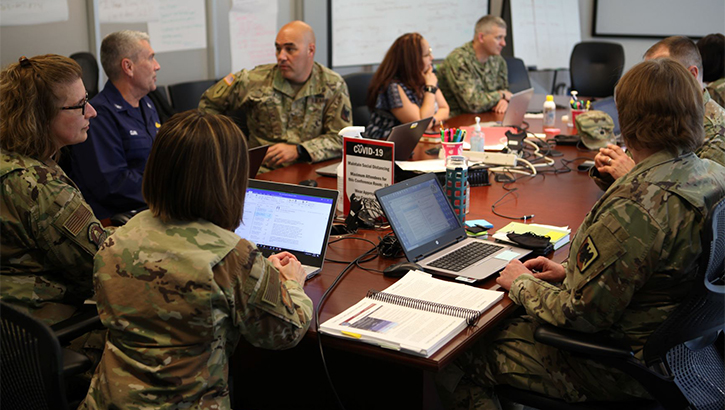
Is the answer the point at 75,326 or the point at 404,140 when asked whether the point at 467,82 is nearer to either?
the point at 404,140

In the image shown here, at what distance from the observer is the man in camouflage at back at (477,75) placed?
4980mm

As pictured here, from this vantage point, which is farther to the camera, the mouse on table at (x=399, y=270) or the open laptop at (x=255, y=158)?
the open laptop at (x=255, y=158)

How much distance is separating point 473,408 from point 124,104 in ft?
6.55

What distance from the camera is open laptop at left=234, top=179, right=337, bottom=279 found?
1.99 meters

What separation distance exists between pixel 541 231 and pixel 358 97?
298cm

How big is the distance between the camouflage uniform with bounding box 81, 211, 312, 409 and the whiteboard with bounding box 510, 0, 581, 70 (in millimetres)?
6600

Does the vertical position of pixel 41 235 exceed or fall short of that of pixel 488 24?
it falls short

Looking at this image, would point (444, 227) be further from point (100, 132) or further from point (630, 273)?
point (100, 132)

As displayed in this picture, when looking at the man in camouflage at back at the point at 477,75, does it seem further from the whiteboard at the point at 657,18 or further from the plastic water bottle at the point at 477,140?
the whiteboard at the point at 657,18

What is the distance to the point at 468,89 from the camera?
4945 millimetres

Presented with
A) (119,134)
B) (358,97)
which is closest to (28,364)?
(119,134)

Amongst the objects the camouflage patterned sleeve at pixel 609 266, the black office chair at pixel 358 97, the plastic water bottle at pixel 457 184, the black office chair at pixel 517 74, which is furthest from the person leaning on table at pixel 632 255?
the black office chair at pixel 517 74

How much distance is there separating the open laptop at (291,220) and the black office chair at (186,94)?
2656 millimetres

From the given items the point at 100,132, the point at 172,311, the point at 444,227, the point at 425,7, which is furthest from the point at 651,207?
the point at 425,7
